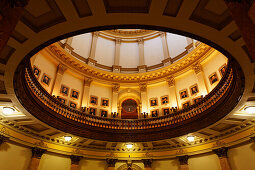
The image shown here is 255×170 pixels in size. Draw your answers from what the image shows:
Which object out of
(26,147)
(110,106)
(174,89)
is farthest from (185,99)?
(26,147)

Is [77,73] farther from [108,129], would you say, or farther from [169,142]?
[169,142]

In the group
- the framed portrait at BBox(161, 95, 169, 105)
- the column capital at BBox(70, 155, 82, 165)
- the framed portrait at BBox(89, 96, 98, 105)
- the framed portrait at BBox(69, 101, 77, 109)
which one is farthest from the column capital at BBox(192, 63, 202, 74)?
the column capital at BBox(70, 155, 82, 165)

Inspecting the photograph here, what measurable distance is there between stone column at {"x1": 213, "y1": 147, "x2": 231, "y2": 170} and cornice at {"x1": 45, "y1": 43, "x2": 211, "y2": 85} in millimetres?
7540

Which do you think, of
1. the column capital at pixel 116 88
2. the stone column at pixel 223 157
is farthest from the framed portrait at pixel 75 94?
the stone column at pixel 223 157

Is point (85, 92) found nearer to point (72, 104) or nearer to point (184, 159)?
point (72, 104)

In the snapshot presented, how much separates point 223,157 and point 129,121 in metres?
7.10

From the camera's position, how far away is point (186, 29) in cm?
674

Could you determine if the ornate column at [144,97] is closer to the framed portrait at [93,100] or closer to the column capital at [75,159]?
the framed portrait at [93,100]

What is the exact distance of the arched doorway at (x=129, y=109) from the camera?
668 inches

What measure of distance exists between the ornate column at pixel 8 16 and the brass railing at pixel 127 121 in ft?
18.9

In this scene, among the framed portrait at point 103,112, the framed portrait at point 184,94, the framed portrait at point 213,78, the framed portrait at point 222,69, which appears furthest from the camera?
the framed portrait at point 103,112

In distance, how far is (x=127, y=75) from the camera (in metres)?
17.9

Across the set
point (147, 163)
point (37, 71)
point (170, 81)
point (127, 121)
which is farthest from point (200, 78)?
point (37, 71)

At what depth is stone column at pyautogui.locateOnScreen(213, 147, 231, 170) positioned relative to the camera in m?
11.1
